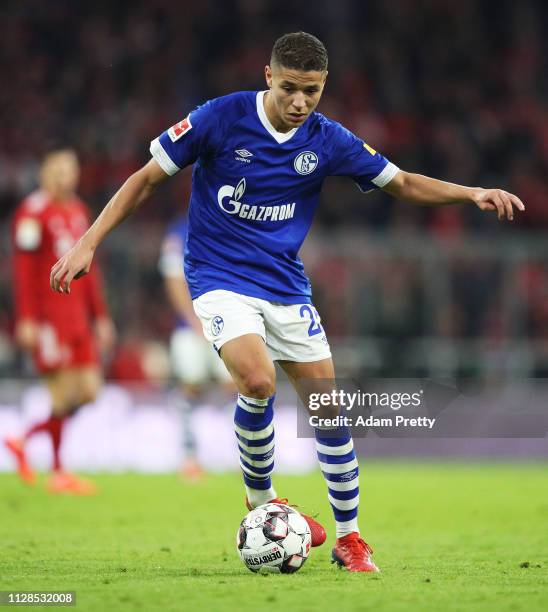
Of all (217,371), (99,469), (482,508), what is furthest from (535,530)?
(99,469)

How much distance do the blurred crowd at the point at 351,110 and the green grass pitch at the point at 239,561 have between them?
3.51 metres

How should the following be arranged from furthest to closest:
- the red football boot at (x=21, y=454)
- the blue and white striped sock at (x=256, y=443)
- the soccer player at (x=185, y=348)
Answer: the soccer player at (x=185, y=348) < the red football boot at (x=21, y=454) < the blue and white striped sock at (x=256, y=443)

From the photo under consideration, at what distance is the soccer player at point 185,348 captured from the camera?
35.3ft

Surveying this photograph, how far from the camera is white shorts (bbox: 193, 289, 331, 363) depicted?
5.41m

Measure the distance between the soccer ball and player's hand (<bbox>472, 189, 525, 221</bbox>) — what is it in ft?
5.37

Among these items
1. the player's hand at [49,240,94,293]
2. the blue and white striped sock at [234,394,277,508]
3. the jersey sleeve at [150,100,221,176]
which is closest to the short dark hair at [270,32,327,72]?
the jersey sleeve at [150,100,221,176]

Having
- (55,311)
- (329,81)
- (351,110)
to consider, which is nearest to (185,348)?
(55,311)

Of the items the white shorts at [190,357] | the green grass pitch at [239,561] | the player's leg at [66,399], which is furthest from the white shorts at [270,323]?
the white shorts at [190,357]

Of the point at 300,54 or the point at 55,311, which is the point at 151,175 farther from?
the point at 55,311

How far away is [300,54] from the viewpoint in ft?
17.3

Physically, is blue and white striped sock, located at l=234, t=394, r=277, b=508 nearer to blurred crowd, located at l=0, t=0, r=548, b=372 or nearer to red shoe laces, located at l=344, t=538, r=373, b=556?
red shoe laces, located at l=344, t=538, r=373, b=556

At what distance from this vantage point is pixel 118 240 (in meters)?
13.9

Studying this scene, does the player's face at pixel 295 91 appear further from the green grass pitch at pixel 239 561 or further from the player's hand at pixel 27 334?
the player's hand at pixel 27 334

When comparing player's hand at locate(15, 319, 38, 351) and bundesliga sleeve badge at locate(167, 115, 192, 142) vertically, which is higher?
bundesliga sleeve badge at locate(167, 115, 192, 142)
